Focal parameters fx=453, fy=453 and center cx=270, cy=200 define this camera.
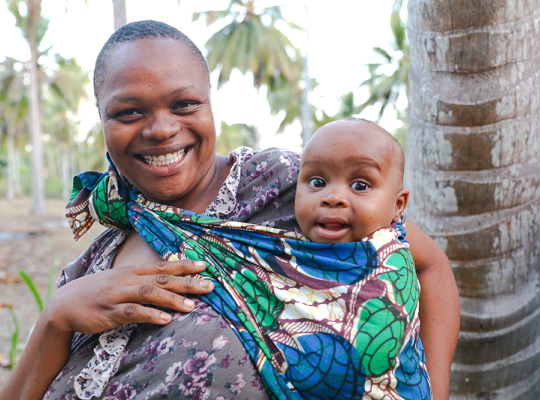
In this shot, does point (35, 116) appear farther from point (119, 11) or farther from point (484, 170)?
point (484, 170)

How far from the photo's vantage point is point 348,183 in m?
1.50

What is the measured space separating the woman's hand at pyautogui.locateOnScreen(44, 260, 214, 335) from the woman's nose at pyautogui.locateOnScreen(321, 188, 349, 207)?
447 mm

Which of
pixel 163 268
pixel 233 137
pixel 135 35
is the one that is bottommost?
pixel 233 137

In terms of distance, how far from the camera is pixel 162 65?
157 centimetres

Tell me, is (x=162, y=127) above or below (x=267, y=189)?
above

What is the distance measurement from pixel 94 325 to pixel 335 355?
2.50 feet

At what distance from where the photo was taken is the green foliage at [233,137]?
3803cm

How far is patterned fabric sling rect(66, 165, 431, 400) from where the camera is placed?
50.8 inches

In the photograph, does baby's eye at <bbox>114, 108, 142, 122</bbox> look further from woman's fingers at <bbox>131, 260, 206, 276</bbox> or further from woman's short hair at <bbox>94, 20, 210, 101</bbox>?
woman's fingers at <bbox>131, 260, 206, 276</bbox>

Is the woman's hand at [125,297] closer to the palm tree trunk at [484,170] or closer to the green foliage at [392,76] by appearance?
the palm tree trunk at [484,170]

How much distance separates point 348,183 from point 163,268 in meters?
0.66

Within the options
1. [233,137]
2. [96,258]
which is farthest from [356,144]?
[233,137]

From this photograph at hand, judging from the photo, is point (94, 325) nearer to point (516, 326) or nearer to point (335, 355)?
point (335, 355)

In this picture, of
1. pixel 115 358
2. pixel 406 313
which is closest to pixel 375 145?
pixel 406 313
